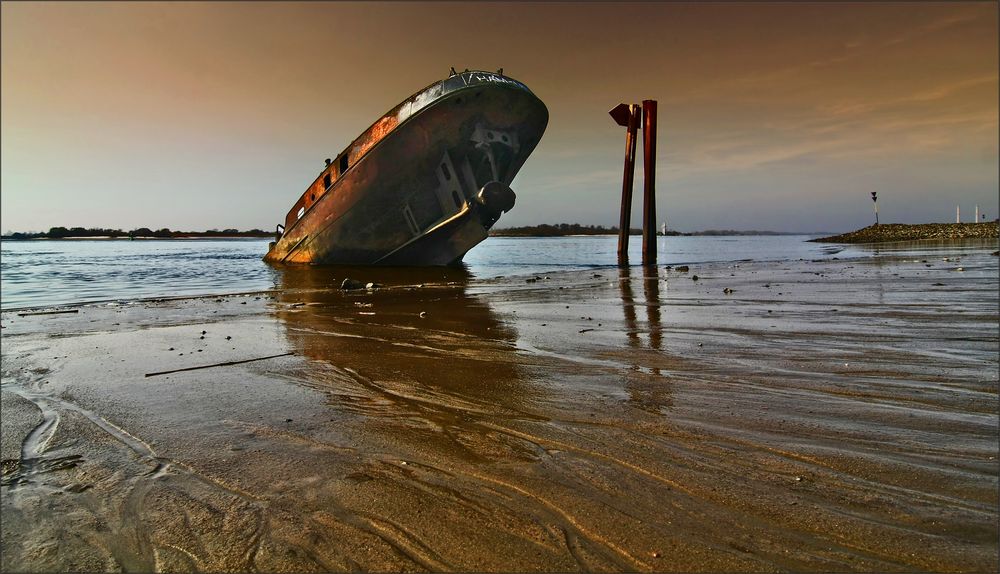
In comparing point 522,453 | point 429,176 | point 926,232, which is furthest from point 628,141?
point 926,232

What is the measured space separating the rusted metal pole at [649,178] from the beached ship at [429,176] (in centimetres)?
423

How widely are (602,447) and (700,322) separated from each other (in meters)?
3.67

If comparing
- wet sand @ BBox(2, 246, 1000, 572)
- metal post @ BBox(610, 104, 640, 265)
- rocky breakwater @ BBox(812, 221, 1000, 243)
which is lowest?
wet sand @ BBox(2, 246, 1000, 572)

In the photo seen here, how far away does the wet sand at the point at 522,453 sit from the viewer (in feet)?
5.07

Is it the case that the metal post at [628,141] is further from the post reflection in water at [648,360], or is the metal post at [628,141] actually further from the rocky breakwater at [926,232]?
the rocky breakwater at [926,232]

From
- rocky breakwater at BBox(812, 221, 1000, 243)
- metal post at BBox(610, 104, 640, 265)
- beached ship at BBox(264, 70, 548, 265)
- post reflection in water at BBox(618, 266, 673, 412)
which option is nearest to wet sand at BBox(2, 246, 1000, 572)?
post reflection in water at BBox(618, 266, 673, 412)

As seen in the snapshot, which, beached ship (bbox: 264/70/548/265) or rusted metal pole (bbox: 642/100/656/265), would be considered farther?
rusted metal pole (bbox: 642/100/656/265)

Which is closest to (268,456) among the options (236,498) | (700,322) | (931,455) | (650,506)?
(236,498)

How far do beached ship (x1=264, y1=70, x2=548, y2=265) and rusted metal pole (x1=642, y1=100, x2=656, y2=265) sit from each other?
13.9 feet

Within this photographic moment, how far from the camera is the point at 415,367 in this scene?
3973 mm

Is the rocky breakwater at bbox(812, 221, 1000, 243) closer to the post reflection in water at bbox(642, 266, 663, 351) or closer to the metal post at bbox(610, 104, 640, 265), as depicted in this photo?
the metal post at bbox(610, 104, 640, 265)

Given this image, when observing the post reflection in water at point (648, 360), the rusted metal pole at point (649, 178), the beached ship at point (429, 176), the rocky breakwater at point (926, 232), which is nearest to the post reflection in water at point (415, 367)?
the post reflection in water at point (648, 360)

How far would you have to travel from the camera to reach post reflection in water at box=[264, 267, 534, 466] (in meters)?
2.60

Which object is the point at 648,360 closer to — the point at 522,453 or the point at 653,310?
the point at 522,453
